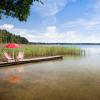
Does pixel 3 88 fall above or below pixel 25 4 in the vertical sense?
below

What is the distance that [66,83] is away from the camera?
11.6 meters

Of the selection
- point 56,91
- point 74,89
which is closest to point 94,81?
point 74,89

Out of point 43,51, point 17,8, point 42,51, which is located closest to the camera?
point 17,8

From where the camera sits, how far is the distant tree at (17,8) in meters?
9.91

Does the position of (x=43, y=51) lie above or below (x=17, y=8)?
below

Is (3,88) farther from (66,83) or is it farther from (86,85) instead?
(86,85)

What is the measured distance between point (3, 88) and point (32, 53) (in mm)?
17994

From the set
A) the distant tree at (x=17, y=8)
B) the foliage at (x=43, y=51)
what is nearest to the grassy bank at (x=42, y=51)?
the foliage at (x=43, y=51)

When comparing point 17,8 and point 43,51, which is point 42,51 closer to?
point 43,51

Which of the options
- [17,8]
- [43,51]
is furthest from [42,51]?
[17,8]

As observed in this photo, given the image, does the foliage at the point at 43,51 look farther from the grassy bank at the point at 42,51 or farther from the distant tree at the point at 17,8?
the distant tree at the point at 17,8

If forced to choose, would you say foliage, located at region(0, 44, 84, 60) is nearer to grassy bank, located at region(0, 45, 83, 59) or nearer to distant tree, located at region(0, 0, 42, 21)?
grassy bank, located at region(0, 45, 83, 59)

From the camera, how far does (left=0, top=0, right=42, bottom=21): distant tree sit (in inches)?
390

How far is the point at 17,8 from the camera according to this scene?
10281 mm
